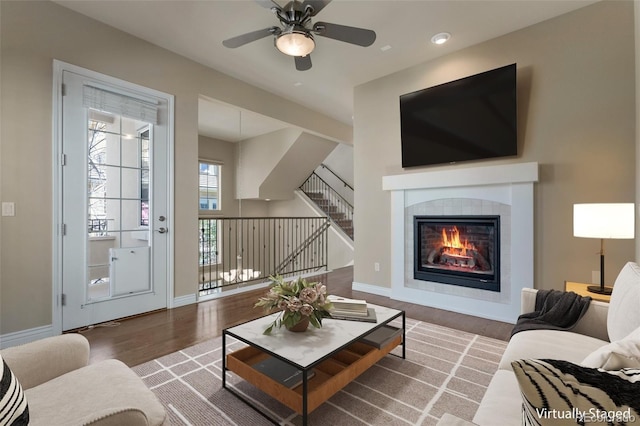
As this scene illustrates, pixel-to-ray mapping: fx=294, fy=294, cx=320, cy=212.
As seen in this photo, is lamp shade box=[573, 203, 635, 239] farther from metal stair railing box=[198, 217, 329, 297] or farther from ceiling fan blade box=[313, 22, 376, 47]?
metal stair railing box=[198, 217, 329, 297]

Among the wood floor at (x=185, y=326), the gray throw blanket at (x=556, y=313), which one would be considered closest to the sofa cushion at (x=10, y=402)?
the wood floor at (x=185, y=326)

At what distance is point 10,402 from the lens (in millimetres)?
681

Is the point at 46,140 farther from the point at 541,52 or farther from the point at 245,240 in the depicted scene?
the point at 245,240

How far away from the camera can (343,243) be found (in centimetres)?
713

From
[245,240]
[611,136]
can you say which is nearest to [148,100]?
[611,136]

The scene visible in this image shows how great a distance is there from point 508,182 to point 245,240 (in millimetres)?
6568

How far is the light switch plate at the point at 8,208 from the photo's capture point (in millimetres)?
2408

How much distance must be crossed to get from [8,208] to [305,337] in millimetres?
2695

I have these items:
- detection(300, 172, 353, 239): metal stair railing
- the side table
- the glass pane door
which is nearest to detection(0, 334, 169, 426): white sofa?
the glass pane door

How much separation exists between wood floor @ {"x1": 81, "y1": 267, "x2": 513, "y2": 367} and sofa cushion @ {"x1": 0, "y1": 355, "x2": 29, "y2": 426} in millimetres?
1671

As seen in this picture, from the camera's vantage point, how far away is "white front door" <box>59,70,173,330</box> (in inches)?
109

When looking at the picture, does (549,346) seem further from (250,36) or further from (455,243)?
(250,36)

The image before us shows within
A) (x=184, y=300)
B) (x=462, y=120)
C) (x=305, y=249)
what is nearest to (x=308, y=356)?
(x=184, y=300)

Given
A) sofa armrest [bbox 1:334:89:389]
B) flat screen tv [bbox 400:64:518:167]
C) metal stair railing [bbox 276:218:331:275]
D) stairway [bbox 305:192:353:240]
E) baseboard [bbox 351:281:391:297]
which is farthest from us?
stairway [bbox 305:192:353:240]
